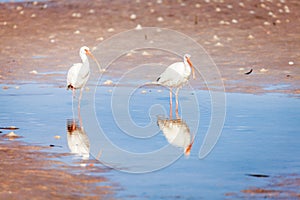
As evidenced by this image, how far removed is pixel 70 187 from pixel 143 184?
712mm

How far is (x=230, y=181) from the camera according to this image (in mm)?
7715

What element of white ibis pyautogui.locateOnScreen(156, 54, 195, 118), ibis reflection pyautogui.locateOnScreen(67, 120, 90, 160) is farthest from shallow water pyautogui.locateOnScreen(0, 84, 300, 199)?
white ibis pyautogui.locateOnScreen(156, 54, 195, 118)

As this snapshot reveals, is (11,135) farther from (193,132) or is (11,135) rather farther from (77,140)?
(193,132)

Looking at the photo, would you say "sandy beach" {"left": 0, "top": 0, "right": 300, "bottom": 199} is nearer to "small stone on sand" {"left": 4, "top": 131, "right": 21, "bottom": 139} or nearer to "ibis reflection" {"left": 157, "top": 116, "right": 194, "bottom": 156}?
"small stone on sand" {"left": 4, "top": 131, "right": 21, "bottom": 139}

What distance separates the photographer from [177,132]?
10289mm

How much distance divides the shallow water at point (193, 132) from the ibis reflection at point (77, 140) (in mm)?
89

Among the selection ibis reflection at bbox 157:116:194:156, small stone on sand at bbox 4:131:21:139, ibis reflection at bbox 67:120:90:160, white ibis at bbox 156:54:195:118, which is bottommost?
ibis reflection at bbox 157:116:194:156

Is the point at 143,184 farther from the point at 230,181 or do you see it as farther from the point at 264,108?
the point at 264,108

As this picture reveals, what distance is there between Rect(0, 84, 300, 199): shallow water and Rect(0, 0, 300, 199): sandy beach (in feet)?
1.24

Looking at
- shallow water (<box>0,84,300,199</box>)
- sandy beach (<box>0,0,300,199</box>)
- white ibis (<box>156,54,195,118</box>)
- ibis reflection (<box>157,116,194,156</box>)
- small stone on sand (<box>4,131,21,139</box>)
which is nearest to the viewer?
shallow water (<box>0,84,300,199</box>)

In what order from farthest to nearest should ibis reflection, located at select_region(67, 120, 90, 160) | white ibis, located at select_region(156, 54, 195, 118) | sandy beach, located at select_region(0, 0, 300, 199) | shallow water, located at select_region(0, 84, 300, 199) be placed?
white ibis, located at select_region(156, 54, 195, 118)
ibis reflection, located at select_region(67, 120, 90, 160)
sandy beach, located at select_region(0, 0, 300, 199)
shallow water, located at select_region(0, 84, 300, 199)

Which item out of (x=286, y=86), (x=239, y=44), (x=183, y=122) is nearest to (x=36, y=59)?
(x=239, y=44)

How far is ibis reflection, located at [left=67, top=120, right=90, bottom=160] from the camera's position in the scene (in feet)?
29.7

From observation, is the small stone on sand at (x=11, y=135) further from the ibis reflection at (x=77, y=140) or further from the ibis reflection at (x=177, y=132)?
the ibis reflection at (x=177, y=132)
